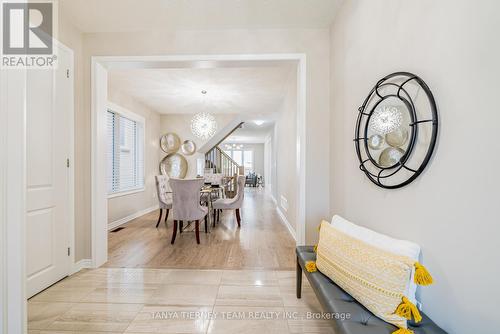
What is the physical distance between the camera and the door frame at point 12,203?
3.69 ft

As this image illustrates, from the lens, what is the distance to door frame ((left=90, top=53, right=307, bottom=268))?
2465mm

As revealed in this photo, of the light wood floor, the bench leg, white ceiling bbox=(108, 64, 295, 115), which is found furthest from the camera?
white ceiling bbox=(108, 64, 295, 115)

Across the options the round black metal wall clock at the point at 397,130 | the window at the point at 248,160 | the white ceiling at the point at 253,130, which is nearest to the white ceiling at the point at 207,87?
the round black metal wall clock at the point at 397,130

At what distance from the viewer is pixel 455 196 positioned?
97 centimetres

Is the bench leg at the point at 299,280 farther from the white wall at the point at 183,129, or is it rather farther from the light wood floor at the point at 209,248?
the white wall at the point at 183,129

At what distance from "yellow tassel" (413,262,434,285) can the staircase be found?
495 cm

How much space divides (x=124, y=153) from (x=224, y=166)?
4.27 m

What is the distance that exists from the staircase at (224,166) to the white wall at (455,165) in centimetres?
478

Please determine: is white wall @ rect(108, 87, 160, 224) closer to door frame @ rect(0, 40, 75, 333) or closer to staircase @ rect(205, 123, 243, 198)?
staircase @ rect(205, 123, 243, 198)

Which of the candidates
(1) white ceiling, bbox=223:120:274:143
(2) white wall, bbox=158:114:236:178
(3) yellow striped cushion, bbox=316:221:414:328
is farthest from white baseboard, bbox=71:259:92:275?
(1) white ceiling, bbox=223:120:274:143

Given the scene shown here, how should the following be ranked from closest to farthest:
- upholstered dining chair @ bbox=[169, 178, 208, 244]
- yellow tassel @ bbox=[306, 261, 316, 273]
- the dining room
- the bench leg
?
yellow tassel @ bbox=[306, 261, 316, 273], the bench leg, the dining room, upholstered dining chair @ bbox=[169, 178, 208, 244]

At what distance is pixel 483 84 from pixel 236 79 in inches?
132

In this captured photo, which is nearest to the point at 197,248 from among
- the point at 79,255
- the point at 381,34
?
the point at 79,255

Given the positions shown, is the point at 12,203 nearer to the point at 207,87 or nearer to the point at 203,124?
the point at 207,87
